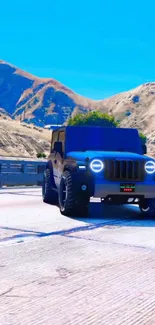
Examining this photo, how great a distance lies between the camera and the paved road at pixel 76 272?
376 centimetres

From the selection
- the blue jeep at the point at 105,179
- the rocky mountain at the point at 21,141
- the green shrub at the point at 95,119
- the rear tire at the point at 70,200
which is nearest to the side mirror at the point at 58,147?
the blue jeep at the point at 105,179

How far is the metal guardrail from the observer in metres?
20.1

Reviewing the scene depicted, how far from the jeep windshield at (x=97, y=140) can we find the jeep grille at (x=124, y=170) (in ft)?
4.90

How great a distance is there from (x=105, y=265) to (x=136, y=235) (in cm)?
236

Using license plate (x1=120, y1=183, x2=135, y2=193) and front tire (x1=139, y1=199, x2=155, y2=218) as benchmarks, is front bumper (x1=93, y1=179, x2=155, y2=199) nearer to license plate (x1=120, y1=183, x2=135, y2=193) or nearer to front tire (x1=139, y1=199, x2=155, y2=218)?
license plate (x1=120, y1=183, x2=135, y2=193)

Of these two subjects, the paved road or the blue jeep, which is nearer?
the paved road

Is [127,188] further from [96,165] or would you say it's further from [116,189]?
[96,165]

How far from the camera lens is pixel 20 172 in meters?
21.1

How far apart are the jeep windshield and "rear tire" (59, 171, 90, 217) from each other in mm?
Answer: 1229

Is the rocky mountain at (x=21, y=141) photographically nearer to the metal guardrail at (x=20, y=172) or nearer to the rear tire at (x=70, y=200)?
the metal guardrail at (x=20, y=172)

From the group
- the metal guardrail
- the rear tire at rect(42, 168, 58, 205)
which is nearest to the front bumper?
the rear tire at rect(42, 168, 58, 205)

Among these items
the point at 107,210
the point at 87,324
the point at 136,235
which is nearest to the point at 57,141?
the point at 107,210

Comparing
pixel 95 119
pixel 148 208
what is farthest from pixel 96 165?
pixel 95 119

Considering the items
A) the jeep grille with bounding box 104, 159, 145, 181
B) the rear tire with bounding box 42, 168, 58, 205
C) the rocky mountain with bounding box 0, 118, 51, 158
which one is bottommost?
the rear tire with bounding box 42, 168, 58, 205
